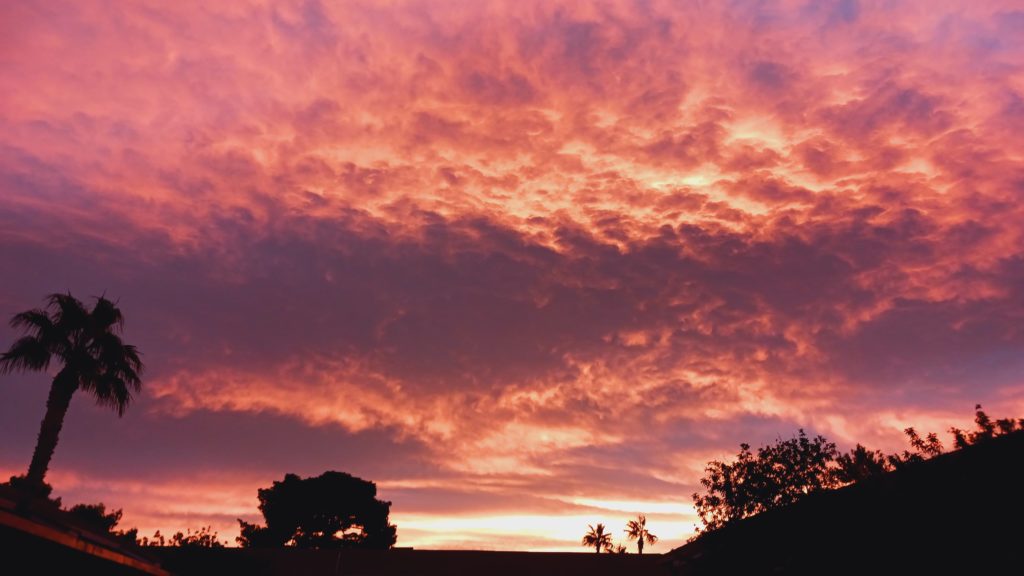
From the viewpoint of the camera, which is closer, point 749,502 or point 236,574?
point 236,574

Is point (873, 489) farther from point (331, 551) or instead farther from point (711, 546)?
point (331, 551)

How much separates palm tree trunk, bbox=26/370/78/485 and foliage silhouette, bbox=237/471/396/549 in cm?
4012

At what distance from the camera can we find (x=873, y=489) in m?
13.2

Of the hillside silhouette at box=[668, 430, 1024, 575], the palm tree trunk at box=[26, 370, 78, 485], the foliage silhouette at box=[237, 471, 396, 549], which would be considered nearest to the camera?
the hillside silhouette at box=[668, 430, 1024, 575]

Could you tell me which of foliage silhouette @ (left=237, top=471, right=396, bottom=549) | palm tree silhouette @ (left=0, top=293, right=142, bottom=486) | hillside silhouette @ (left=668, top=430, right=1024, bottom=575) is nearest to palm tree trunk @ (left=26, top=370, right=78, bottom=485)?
palm tree silhouette @ (left=0, top=293, right=142, bottom=486)

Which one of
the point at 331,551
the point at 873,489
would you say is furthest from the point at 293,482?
the point at 873,489

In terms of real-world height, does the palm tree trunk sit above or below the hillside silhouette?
above

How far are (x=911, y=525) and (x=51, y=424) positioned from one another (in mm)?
25628

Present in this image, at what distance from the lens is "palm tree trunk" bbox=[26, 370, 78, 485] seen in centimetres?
2189

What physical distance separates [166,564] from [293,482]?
3815 centimetres

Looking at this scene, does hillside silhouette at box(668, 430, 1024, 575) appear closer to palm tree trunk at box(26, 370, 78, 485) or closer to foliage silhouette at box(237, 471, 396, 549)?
palm tree trunk at box(26, 370, 78, 485)

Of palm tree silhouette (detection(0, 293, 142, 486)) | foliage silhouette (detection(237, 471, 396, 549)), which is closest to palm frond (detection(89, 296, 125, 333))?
palm tree silhouette (detection(0, 293, 142, 486))

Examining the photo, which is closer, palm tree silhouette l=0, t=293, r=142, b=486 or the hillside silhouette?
the hillside silhouette

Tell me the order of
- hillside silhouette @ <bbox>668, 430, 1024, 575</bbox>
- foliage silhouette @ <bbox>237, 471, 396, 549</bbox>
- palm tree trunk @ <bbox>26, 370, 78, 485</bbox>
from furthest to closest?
1. foliage silhouette @ <bbox>237, 471, 396, 549</bbox>
2. palm tree trunk @ <bbox>26, 370, 78, 485</bbox>
3. hillside silhouette @ <bbox>668, 430, 1024, 575</bbox>
